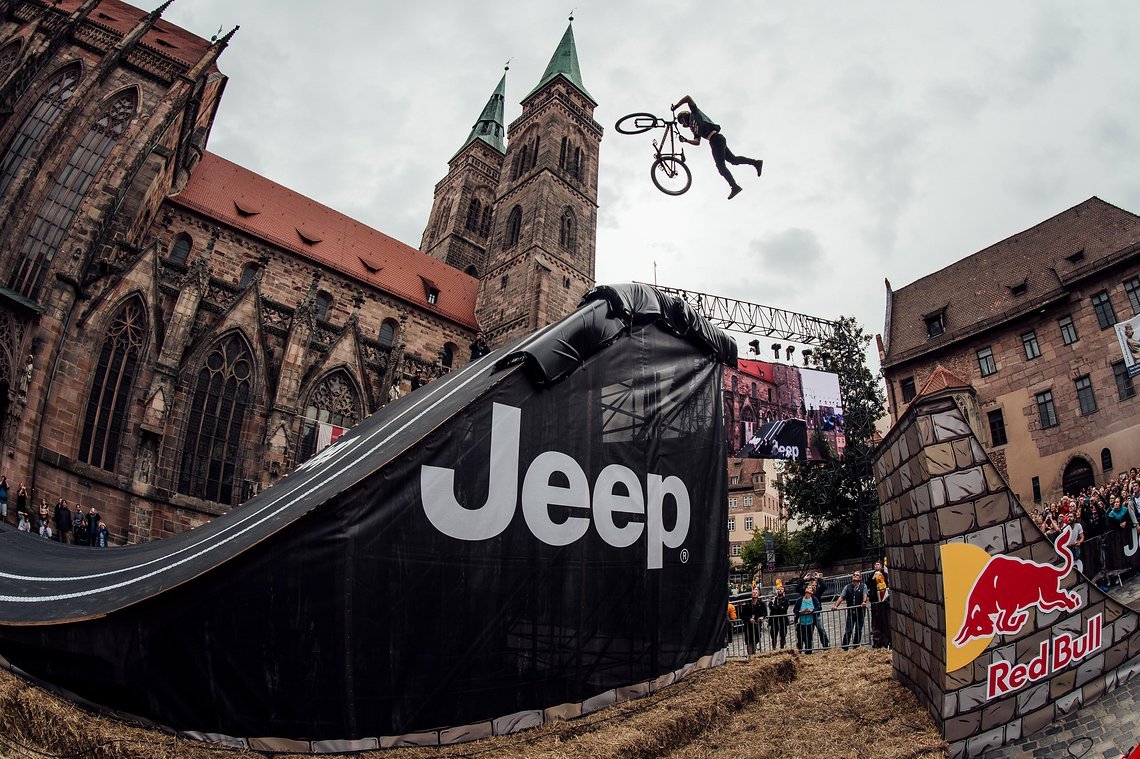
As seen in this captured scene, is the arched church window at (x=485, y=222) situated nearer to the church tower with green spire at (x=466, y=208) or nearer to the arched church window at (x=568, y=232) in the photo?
the church tower with green spire at (x=466, y=208)

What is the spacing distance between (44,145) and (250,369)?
29.9ft

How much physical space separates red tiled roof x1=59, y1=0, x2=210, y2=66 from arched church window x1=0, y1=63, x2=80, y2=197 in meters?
2.76

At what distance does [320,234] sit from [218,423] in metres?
14.9

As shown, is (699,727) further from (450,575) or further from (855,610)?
(855,610)

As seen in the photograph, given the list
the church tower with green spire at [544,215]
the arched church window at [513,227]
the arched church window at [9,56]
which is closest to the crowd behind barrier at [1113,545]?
the church tower with green spire at [544,215]

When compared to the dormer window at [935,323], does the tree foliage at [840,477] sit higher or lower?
lower

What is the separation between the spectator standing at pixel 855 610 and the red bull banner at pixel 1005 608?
4.87 meters

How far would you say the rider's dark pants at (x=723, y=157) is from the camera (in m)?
10.2

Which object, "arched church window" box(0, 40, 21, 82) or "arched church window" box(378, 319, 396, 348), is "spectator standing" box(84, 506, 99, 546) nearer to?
"arched church window" box(0, 40, 21, 82)

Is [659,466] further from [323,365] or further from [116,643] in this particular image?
[323,365]

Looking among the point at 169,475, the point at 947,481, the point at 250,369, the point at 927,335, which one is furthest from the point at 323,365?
the point at 927,335

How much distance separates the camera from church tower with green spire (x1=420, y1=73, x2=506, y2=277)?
150 ft

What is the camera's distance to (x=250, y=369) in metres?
22.0

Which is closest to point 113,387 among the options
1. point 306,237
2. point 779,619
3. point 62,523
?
point 62,523
